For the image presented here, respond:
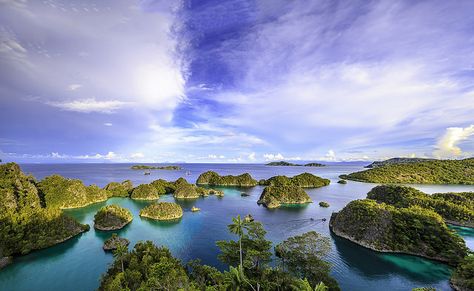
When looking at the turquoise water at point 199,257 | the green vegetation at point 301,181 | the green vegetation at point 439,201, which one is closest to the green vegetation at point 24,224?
the turquoise water at point 199,257

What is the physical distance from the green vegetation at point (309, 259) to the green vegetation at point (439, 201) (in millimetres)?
48522

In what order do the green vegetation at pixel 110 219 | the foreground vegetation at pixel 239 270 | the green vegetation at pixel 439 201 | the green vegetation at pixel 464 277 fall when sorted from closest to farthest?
the foreground vegetation at pixel 239 270, the green vegetation at pixel 464 277, the green vegetation at pixel 110 219, the green vegetation at pixel 439 201

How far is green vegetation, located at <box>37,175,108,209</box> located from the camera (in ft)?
258

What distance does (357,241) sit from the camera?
4900cm

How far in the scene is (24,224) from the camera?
4494 cm

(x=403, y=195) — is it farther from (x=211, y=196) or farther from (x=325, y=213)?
(x=211, y=196)

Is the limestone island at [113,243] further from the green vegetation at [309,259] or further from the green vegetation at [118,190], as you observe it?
the green vegetation at [118,190]

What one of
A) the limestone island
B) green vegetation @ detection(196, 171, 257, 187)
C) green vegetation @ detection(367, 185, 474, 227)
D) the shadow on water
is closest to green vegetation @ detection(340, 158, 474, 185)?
green vegetation @ detection(196, 171, 257, 187)

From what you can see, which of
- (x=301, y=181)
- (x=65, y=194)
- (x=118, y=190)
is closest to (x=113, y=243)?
(x=65, y=194)

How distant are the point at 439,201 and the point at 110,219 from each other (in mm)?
93692

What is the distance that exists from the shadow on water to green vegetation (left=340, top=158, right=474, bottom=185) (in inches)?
5568

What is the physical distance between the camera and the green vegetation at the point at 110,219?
57.4m

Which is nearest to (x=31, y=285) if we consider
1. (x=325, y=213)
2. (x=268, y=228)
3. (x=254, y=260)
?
(x=254, y=260)

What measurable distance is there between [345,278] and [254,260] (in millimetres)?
16068
